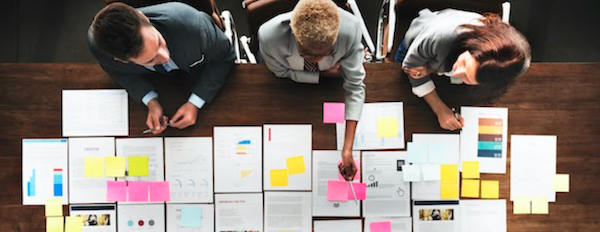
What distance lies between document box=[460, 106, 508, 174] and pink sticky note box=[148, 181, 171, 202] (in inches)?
52.6

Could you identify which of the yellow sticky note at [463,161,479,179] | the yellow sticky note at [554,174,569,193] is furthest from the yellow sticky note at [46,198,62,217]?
the yellow sticky note at [554,174,569,193]

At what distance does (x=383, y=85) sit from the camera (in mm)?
1603

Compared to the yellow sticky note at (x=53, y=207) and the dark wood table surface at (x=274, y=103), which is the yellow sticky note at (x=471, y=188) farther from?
the yellow sticky note at (x=53, y=207)

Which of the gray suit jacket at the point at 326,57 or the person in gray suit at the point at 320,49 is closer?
the person in gray suit at the point at 320,49

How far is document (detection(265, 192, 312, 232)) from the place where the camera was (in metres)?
1.63

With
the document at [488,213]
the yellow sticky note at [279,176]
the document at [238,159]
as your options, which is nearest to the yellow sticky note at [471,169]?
the document at [488,213]

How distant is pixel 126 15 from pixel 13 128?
100 centimetres

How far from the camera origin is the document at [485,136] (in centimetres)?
161

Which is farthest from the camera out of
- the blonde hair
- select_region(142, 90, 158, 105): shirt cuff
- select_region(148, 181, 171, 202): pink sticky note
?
select_region(148, 181, 171, 202): pink sticky note

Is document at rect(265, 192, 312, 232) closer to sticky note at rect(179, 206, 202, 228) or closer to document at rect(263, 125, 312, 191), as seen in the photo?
document at rect(263, 125, 312, 191)

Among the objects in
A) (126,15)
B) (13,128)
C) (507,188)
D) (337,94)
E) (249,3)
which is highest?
(249,3)

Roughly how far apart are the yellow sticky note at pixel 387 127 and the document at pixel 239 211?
0.61 metres

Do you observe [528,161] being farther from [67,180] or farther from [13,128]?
[13,128]

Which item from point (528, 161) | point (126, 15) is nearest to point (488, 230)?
point (528, 161)
